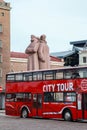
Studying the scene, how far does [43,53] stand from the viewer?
159 feet

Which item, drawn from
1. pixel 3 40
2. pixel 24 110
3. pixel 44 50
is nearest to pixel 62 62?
pixel 3 40

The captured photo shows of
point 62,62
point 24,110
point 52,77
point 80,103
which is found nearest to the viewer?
point 80,103

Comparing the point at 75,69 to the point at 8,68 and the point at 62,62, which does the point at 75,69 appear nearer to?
the point at 8,68

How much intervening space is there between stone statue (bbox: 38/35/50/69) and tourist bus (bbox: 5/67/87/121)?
341 inches

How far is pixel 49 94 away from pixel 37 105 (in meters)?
2.00

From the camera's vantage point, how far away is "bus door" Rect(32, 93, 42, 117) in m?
36.6

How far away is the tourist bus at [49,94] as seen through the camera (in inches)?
1281

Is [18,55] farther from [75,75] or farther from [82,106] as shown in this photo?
[82,106]

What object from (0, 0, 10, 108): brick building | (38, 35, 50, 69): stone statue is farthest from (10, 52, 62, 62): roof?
(38, 35, 50, 69): stone statue

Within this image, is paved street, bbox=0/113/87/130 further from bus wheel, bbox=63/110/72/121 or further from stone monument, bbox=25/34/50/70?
stone monument, bbox=25/34/50/70

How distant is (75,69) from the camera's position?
108 ft

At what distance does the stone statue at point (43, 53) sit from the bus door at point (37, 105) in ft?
36.8

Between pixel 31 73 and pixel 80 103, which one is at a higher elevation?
pixel 31 73

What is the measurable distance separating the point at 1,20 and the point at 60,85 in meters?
51.1
